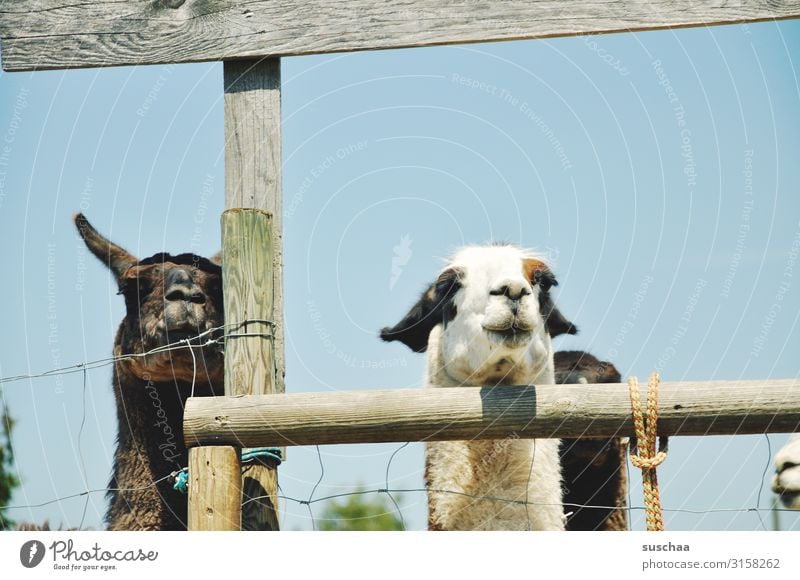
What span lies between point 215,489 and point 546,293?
1.86 metres

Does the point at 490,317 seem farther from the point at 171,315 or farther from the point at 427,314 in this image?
the point at 171,315

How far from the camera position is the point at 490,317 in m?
4.57

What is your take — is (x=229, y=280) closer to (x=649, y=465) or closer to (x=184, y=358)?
(x=184, y=358)

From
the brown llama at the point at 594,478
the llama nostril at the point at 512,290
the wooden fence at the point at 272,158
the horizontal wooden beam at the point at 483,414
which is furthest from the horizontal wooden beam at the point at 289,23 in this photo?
the brown llama at the point at 594,478

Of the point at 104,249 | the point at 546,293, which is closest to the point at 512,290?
the point at 546,293

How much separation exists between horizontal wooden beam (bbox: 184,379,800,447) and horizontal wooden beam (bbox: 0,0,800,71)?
145cm

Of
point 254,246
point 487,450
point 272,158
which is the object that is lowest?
point 487,450

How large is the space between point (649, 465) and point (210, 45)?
7.84 feet

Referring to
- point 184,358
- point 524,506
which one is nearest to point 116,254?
point 184,358

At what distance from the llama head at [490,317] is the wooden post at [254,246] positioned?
34.3 inches

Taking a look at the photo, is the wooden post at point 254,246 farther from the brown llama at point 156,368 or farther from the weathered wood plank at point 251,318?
the brown llama at point 156,368

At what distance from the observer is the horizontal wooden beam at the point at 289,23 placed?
442 centimetres

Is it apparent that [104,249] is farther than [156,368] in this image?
Yes
